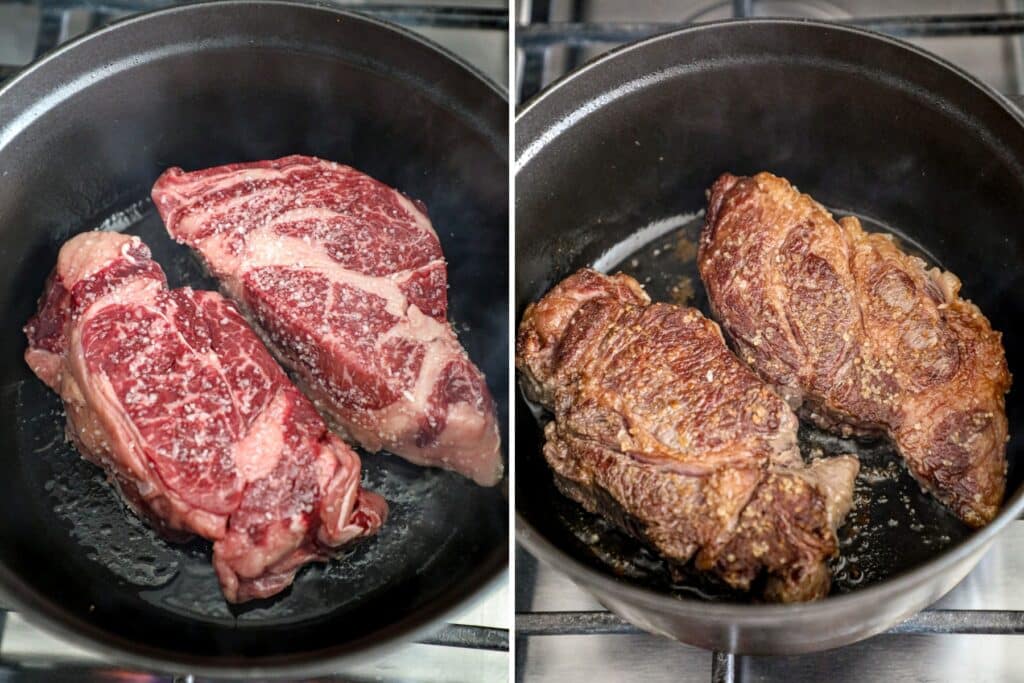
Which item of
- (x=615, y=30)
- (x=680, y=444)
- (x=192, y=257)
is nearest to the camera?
(x=680, y=444)

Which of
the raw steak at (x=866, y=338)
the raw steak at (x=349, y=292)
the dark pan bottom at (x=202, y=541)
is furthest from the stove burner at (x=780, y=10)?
the dark pan bottom at (x=202, y=541)

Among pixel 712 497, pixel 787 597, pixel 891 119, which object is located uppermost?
pixel 891 119

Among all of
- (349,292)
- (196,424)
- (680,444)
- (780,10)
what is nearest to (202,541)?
(196,424)

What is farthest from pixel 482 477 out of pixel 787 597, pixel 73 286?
pixel 73 286

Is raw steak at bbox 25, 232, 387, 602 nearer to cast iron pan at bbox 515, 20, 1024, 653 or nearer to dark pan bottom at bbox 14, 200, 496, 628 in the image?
dark pan bottom at bbox 14, 200, 496, 628

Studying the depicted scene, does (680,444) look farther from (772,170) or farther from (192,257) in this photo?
(192,257)

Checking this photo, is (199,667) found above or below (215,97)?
below

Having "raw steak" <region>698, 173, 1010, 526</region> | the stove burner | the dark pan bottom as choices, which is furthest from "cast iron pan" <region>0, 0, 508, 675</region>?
the stove burner

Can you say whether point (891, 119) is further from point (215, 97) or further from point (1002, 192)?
point (215, 97)
